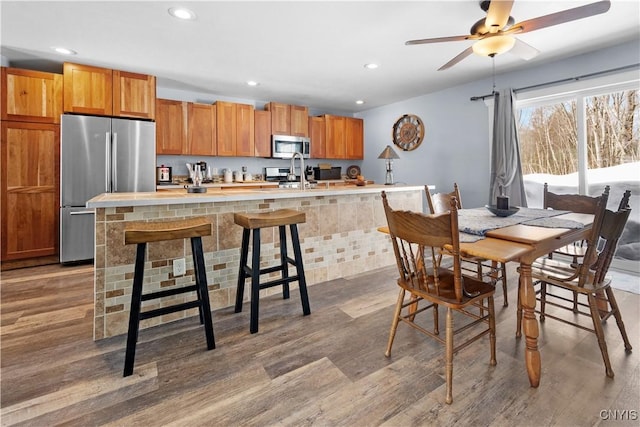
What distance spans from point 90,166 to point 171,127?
120cm

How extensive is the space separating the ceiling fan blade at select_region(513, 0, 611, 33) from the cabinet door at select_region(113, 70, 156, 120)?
13.1 feet

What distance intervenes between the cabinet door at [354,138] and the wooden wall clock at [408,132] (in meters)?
0.84

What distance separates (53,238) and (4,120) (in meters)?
1.39

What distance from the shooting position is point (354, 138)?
6.28 metres

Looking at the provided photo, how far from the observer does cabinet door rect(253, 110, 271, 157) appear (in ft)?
16.9

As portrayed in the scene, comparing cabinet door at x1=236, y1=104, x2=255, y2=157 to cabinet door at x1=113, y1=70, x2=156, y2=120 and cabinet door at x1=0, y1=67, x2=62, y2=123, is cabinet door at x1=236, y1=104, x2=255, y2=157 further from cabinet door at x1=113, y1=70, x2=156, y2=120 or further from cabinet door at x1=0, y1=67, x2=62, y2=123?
cabinet door at x1=0, y1=67, x2=62, y2=123

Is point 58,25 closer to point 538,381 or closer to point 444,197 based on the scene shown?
point 444,197

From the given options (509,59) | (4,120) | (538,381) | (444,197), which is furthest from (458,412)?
(4,120)

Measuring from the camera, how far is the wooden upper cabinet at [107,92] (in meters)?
3.56

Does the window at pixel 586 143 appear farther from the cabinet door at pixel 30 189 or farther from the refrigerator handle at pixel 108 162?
the cabinet door at pixel 30 189

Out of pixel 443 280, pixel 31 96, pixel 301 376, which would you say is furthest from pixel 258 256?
pixel 31 96

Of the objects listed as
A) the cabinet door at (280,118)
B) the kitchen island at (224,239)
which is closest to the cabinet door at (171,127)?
the cabinet door at (280,118)

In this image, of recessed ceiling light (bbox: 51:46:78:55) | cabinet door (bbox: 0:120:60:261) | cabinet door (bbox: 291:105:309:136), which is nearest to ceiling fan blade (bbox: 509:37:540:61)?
cabinet door (bbox: 291:105:309:136)

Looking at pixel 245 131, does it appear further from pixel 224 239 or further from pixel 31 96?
pixel 224 239
